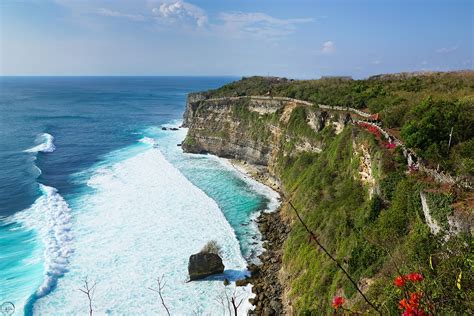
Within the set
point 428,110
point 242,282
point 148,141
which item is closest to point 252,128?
point 148,141

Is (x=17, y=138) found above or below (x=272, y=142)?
below

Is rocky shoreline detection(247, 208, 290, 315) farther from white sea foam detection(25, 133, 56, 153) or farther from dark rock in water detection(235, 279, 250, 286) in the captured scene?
white sea foam detection(25, 133, 56, 153)

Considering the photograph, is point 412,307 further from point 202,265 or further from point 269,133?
point 269,133

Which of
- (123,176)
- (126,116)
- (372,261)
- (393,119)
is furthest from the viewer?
(126,116)

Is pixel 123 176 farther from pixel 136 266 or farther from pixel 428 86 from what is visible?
pixel 428 86

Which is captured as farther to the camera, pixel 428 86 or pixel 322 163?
pixel 428 86

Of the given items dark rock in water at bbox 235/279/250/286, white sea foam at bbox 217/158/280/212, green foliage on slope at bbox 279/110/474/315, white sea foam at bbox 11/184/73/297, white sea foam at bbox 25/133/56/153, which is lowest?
white sea foam at bbox 11/184/73/297

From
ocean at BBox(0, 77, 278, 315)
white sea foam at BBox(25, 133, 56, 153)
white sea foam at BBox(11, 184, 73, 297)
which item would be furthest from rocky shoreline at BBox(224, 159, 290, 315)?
white sea foam at BBox(25, 133, 56, 153)


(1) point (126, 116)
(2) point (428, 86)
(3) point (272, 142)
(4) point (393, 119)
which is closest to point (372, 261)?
(4) point (393, 119)
